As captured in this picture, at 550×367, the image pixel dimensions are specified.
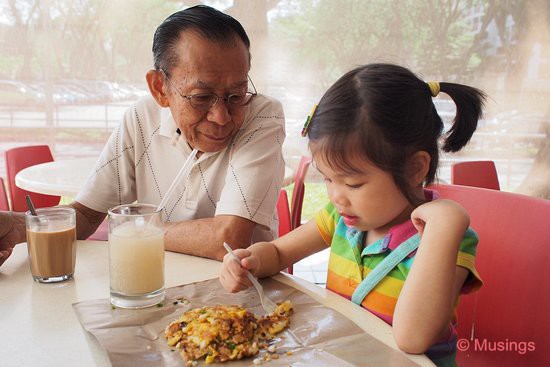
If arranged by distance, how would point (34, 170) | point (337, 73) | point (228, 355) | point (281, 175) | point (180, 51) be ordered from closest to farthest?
point (228, 355)
point (180, 51)
point (281, 175)
point (34, 170)
point (337, 73)

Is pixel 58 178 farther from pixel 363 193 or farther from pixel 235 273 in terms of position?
pixel 363 193

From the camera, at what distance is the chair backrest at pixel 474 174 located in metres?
2.63

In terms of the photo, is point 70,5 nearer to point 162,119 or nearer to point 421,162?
point 162,119

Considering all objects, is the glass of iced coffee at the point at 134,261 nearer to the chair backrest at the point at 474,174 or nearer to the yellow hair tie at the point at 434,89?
the yellow hair tie at the point at 434,89

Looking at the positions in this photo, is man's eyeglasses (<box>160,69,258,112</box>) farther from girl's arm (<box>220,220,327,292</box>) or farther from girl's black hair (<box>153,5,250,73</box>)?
girl's arm (<box>220,220,327,292</box>)

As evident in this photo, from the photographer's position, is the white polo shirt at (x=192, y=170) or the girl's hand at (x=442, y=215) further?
the white polo shirt at (x=192, y=170)

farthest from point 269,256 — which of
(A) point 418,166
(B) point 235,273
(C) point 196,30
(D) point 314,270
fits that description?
(D) point 314,270

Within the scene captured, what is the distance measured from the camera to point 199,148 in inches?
65.9

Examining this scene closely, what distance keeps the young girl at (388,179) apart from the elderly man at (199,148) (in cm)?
31

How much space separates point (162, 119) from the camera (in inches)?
71.8

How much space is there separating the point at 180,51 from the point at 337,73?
3.46 meters

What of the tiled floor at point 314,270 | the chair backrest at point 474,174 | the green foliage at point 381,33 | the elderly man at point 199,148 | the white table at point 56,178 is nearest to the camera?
the elderly man at point 199,148

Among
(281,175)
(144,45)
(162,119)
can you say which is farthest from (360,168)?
(144,45)

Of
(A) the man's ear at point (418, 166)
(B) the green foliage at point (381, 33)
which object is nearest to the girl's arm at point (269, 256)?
(A) the man's ear at point (418, 166)
